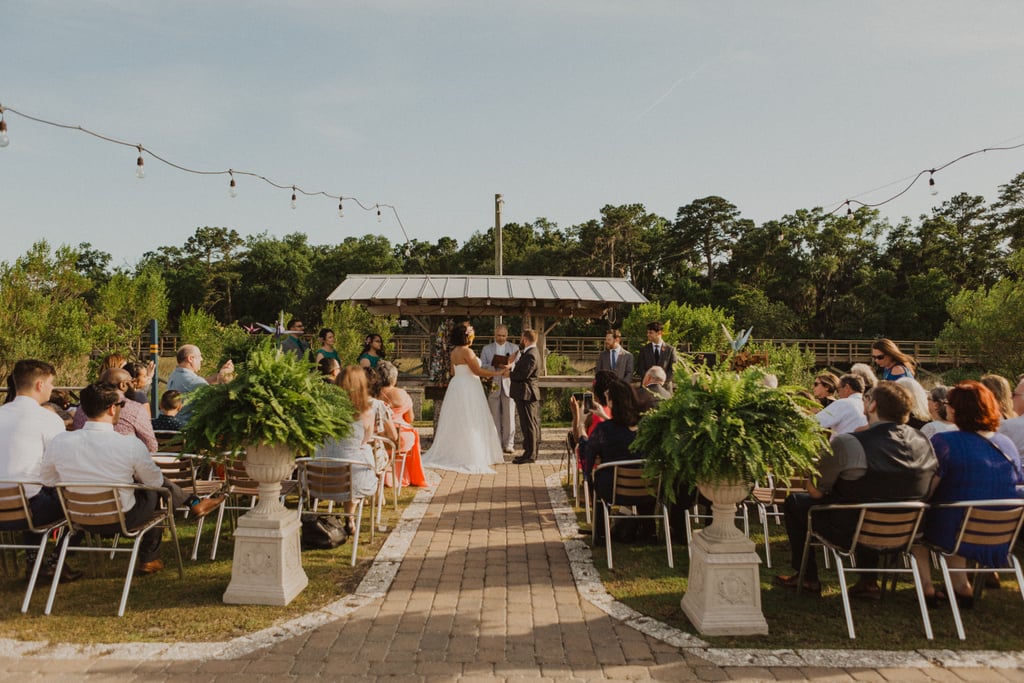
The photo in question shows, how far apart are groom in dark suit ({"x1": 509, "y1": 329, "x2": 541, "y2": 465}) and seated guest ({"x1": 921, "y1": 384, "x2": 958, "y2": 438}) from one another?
5.41 m

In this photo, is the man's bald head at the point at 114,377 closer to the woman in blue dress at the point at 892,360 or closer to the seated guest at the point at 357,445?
the seated guest at the point at 357,445

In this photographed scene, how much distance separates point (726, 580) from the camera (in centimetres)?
416

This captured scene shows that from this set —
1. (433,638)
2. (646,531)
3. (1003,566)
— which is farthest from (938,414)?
(433,638)

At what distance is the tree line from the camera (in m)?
44.0

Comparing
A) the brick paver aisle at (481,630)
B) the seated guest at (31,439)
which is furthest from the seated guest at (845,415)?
the seated guest at (31,439)

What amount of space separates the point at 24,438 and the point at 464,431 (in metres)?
5.76

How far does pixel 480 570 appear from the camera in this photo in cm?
533

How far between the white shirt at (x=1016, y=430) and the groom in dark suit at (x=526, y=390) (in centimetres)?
602

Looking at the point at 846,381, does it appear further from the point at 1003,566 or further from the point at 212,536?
the point at 212,536

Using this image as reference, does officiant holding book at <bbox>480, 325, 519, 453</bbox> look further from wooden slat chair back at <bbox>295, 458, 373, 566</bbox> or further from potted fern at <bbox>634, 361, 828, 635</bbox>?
potted fern at <bbox>634, 361, 828, 635</bbox>

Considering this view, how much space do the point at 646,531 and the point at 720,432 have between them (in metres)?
2.42

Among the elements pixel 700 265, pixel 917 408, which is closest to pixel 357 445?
pixel 917 408

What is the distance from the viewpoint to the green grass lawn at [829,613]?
157 inches

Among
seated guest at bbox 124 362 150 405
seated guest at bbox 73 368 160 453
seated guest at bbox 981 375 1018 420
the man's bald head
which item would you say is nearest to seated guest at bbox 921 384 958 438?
seated guest at bbox 981 375 1018 420
